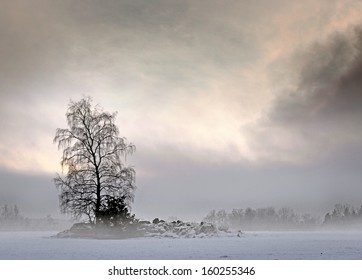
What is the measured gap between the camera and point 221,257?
775 inches

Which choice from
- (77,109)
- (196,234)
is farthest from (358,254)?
(77,109)

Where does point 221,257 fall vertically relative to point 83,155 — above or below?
below

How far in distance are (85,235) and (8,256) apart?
13.1 m

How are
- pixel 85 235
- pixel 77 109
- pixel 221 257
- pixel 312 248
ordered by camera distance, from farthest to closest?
1. pixel 77 109
2. pixel 85 235
3. pixel 312 248
4. pixel 221 257

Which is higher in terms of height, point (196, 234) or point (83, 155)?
point (83, 155)
